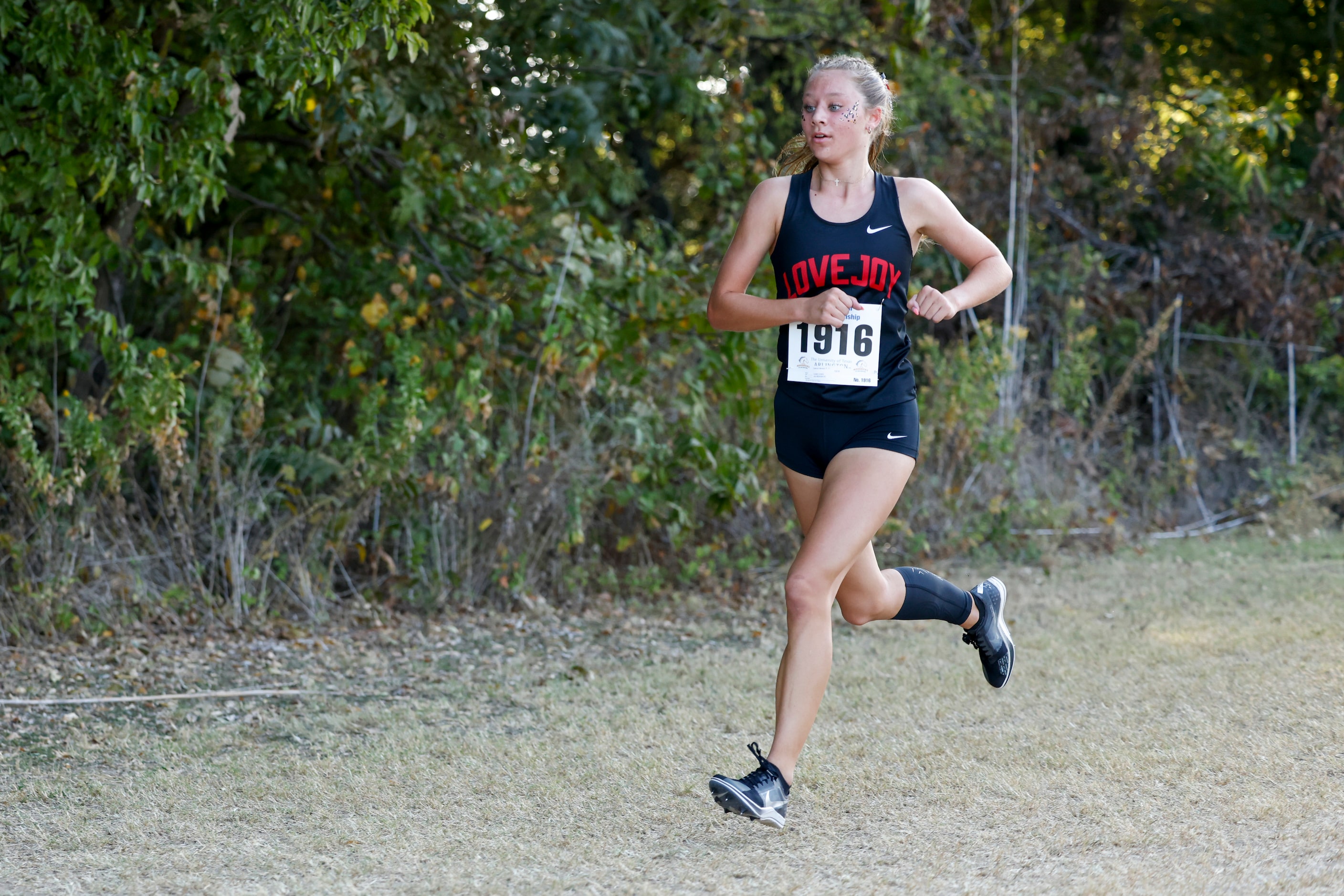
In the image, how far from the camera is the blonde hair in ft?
11.9

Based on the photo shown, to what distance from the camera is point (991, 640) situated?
14.4 feet

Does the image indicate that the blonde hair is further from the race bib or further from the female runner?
the race bib

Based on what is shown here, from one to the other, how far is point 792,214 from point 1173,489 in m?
6.84

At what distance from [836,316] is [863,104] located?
651 millimetres

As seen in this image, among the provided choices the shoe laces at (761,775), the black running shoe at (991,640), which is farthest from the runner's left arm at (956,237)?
the shoe laces at (761,775)

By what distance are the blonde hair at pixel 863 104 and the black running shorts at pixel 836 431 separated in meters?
0.72

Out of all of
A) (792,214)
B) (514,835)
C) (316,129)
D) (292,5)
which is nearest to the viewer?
(514,835)

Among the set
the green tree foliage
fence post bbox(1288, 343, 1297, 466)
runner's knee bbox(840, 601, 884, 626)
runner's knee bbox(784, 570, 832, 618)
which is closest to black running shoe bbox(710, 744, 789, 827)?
runner's knee bbox(784, 570, 832, 618)

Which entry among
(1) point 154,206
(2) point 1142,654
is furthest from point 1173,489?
(1) point 154,206

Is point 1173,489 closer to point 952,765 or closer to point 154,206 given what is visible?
point 952,765

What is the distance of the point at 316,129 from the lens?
6.15 metres

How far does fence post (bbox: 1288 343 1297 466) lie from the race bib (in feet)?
23.2

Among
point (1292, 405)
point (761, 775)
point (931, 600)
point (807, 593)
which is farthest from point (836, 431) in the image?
point (1292, 405)

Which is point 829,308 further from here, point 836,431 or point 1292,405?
point 1292,405
